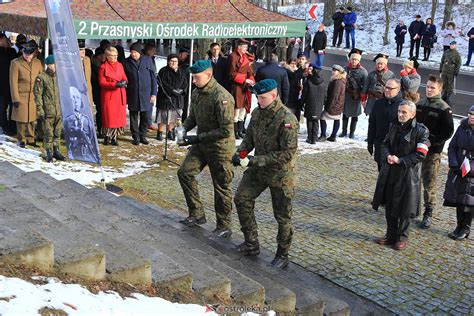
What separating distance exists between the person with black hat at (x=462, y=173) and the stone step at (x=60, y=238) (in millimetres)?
4844

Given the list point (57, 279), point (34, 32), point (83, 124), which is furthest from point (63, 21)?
point (57, 279)

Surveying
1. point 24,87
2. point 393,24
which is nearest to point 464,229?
point 24,87

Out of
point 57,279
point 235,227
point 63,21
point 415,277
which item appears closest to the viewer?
point 57,279

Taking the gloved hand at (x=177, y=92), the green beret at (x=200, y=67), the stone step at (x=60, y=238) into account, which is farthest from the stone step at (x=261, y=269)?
the gloved hand at (x=177, y=92)

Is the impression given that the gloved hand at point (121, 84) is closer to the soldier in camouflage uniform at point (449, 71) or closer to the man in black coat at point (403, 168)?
the man in black coat at point (403, 168)

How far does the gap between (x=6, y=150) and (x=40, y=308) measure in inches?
284

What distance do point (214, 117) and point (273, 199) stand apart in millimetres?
1238

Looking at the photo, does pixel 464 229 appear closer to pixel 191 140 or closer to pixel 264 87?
pixel 264 87

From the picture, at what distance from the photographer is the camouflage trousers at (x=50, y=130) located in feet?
32.7

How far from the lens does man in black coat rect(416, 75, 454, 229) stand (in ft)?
26.1

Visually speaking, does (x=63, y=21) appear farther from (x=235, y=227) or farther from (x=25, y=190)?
(x=235, y=227)

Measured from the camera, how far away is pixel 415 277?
643 cm

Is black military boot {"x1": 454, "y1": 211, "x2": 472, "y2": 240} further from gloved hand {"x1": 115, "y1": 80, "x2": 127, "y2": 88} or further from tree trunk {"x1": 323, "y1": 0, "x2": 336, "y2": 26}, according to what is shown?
tree trunk {"x1": 323, "y1": 0, "x2": 336, "y2": 26}

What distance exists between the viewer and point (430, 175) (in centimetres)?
820
